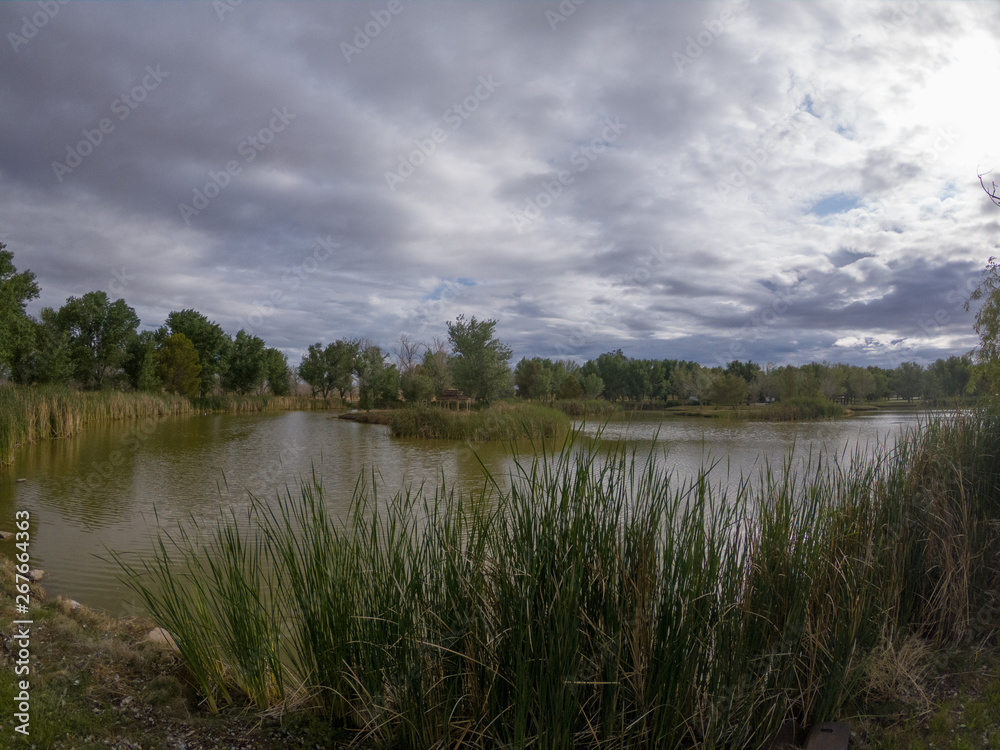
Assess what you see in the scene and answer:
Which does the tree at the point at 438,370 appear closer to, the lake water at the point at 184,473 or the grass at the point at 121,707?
the lake water at the point at 184,473

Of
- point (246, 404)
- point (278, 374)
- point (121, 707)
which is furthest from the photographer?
point (278, 374)

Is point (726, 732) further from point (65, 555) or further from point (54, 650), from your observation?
point (65, 555)

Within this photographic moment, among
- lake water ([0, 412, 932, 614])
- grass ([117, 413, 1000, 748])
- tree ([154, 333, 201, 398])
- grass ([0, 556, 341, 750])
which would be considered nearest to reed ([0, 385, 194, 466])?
lake water ([0, 412, 932, 614])

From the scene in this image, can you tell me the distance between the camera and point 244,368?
169 feet

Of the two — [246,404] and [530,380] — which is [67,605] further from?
[530,380]

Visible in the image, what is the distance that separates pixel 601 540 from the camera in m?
2.54

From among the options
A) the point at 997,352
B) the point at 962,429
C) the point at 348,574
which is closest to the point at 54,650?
the point at 348,574

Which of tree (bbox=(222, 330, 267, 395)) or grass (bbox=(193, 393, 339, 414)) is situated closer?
grass (bbox=(193, 393, 339, 414))

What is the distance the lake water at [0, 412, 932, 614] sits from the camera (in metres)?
5.79

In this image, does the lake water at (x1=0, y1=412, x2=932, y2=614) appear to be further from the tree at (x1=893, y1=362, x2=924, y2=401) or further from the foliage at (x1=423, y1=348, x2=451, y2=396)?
the foliage at (x1=423, y1=348, x2=451, y2=396)

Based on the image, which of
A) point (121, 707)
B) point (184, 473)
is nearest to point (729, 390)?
point (184, 473)

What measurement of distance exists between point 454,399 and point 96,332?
21143 mm

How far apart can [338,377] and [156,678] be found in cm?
5348

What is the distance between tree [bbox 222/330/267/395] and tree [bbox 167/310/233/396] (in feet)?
8.29
